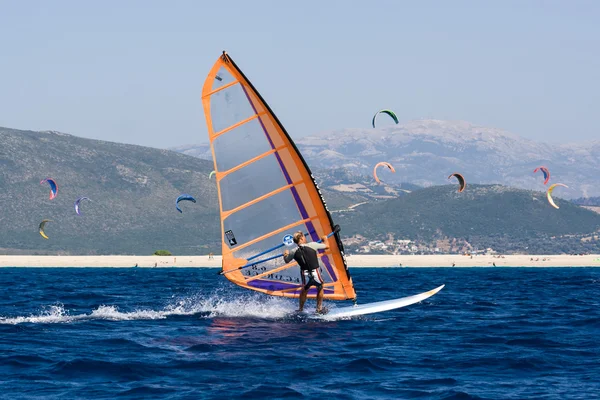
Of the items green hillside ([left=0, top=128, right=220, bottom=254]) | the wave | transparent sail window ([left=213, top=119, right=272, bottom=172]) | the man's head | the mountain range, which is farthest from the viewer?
the mountain range

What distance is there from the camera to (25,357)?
15.1 meters

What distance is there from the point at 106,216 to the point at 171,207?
15341 mm

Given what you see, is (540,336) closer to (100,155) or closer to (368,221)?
(368,221)

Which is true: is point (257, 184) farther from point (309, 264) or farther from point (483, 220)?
point (483, 220)

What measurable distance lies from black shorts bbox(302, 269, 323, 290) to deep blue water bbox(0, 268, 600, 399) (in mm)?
877

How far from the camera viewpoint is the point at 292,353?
15.6 m

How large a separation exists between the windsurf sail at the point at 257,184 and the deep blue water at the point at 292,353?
5.13 ft

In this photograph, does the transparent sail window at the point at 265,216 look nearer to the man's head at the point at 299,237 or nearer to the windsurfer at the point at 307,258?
the windsurfer at the point at 307,258

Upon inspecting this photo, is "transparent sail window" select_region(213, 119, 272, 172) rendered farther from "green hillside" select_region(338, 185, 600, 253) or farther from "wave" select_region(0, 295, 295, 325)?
"green hillside" select_region(338, 185, 600, 253)

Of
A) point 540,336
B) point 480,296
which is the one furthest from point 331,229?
point 480,296

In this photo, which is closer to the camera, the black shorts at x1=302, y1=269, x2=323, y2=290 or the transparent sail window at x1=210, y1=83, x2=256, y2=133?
the black shorts at x1=302, y1=269, x2=323, y2=290

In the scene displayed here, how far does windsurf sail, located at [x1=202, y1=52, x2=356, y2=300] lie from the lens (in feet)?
65.3

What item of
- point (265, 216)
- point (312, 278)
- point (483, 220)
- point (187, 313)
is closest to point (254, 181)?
point (265, 216)

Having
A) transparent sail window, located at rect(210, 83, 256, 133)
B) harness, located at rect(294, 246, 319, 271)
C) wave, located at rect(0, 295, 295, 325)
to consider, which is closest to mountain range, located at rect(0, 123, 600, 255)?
wave, located at rect(0, 295, 295, 325)
